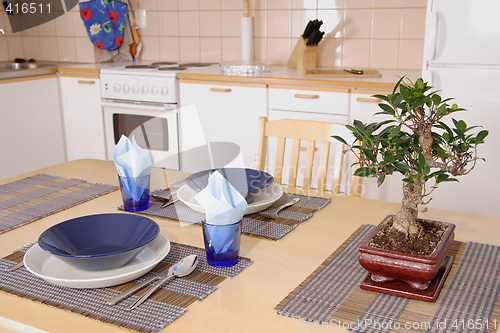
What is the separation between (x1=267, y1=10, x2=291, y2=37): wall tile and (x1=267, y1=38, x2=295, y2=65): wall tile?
39 mm

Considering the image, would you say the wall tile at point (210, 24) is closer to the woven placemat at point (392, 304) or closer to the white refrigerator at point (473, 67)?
the white refrigerator at point (473, 67)

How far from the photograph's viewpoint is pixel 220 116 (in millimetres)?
2771

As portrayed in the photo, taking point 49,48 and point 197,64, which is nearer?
point 197,64

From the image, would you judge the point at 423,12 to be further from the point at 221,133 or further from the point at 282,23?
the point at 221,133

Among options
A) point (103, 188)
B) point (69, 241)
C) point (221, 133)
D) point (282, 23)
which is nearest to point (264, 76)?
point (221, 133)

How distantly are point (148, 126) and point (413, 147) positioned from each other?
2.41 meters

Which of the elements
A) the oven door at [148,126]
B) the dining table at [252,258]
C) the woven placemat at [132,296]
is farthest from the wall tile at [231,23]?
the woven placemat at [132,296]

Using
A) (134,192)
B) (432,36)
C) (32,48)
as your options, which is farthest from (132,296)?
(32,48)

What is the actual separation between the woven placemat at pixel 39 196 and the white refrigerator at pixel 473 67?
1.60 meters

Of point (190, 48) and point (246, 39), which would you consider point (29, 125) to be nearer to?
point (190, 48)

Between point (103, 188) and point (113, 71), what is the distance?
184cm

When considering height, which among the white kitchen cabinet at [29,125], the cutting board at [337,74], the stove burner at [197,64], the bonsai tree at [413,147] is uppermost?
the stove burner at [197,64]

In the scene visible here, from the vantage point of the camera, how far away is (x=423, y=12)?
2.71 m

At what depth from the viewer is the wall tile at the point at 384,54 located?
9.32 ft
